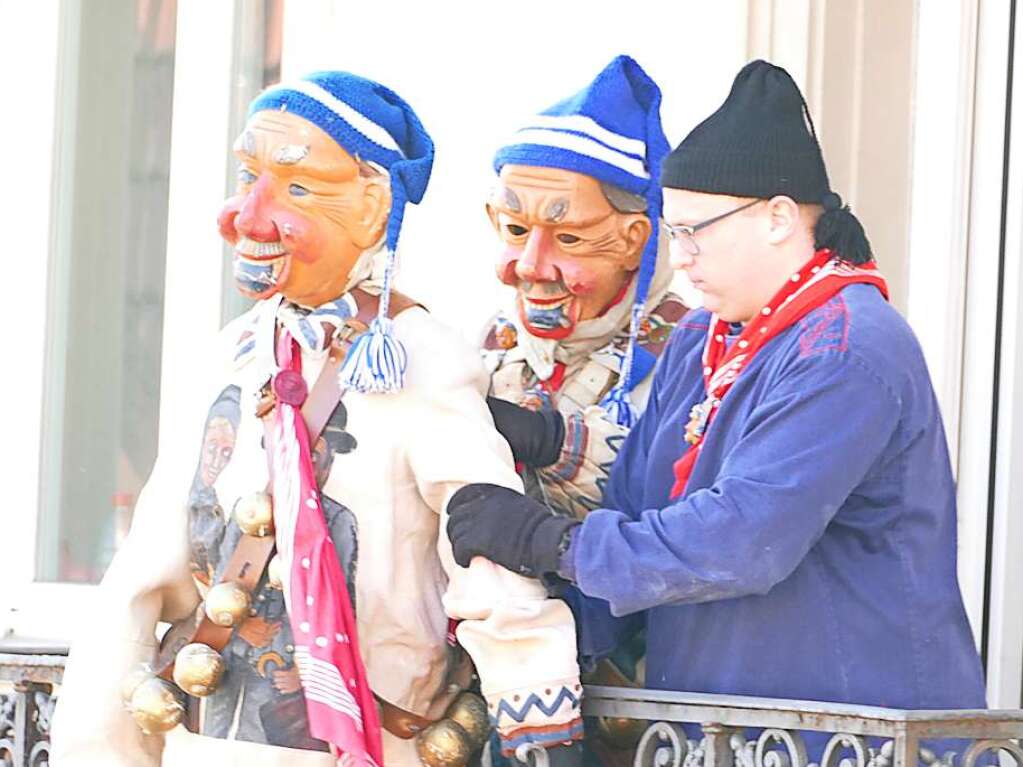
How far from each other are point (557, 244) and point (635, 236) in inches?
5.1

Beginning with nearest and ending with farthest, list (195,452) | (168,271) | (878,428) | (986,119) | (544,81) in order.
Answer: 1. (878,428)
2. (195,452)
3. (986,119)
4. (544,81)
5. (168,271)

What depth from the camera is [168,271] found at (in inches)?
196

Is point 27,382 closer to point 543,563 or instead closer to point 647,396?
point 647,396

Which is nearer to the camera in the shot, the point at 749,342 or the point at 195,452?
the point at 749,342

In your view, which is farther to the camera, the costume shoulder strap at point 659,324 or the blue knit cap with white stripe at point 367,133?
the costume shoulder strap at point 659,324

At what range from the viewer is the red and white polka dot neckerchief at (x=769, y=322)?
2.97 meters

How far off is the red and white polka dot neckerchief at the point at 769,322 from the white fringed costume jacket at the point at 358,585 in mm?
249

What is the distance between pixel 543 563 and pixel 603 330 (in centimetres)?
59

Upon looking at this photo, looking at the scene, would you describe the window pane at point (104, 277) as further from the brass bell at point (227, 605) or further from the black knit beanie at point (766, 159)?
the black knit beanie at point (766, 159)

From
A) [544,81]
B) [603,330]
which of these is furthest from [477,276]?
[603,330]

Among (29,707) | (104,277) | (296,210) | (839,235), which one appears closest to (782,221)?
(839,235)

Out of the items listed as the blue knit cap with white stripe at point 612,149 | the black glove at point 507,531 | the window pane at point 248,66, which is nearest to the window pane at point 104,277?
the window pane at point 248,66

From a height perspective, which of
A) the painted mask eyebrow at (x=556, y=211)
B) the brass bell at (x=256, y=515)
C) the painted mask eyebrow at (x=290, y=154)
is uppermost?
the painted mask eyebrow at (x=290, y=154)

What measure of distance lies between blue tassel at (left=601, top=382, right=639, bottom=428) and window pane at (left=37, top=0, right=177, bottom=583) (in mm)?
1876
